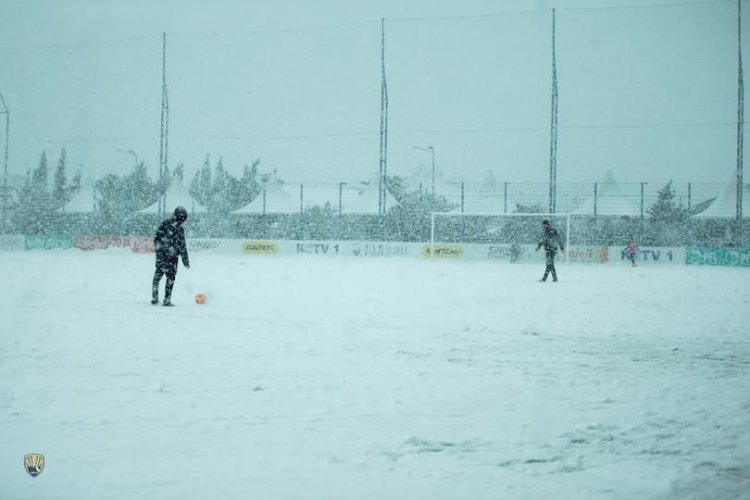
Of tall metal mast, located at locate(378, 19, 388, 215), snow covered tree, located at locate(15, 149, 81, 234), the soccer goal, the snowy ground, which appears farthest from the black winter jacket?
snow covered tree, located at locate(15, 149, 81, 234)

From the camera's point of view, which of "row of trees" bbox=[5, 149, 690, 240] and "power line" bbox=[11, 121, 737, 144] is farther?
"row of trees" bbox=[5, 149, 690, 240]

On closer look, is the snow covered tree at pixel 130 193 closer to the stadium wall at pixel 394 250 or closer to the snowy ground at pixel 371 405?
the stadium wall at pixel 394 250

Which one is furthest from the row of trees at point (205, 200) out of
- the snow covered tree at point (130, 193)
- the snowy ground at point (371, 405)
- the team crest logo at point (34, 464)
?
the team crest logo at point (34, 464)

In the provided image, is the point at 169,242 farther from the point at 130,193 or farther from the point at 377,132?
the point at 130,193

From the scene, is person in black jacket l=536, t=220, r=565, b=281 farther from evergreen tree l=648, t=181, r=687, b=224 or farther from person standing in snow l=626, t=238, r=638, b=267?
evergreen tree l=648, t=181, r=687, b=224

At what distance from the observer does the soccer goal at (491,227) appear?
35781 millimetres

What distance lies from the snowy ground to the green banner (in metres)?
24.5

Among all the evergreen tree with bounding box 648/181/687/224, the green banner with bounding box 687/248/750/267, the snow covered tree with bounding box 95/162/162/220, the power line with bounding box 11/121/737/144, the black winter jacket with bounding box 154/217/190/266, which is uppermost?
the power line with bounding box 11/121/737/144

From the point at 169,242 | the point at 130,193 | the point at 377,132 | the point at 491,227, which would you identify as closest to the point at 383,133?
the point at 377,132

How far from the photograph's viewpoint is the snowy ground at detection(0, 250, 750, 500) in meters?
3.60

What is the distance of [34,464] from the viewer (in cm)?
364

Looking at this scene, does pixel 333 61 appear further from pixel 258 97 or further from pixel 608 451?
pixel 608 451

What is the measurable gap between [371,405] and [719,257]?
32014 mm

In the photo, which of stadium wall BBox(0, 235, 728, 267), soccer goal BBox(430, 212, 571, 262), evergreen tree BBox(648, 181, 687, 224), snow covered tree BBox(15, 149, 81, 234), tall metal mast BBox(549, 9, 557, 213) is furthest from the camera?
snow covered tree BBox(15, 149, 81, 234)
